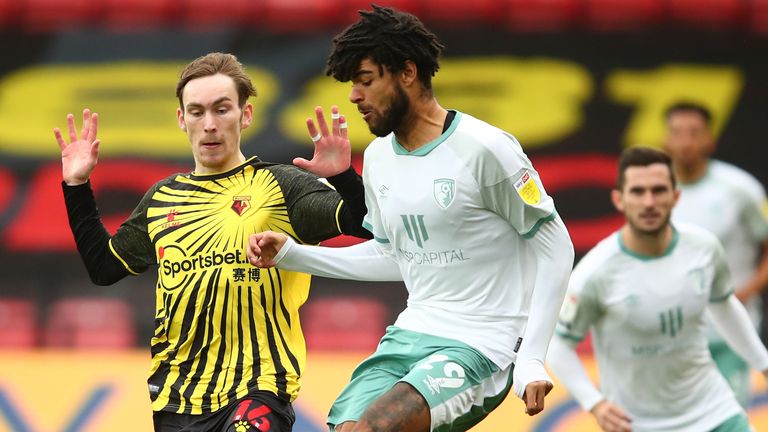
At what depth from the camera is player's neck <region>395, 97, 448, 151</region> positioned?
563 centimetres

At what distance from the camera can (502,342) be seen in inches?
219

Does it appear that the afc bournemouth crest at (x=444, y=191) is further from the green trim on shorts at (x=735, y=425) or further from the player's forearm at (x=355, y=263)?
the green trim on shorts at (x=735, y=425)

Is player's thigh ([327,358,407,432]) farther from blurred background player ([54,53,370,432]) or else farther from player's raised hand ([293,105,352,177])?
player's raised hand ([293,105,352,177])

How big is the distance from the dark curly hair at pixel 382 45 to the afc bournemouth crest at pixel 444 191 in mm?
399

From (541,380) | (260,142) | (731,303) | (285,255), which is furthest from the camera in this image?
(260,142)

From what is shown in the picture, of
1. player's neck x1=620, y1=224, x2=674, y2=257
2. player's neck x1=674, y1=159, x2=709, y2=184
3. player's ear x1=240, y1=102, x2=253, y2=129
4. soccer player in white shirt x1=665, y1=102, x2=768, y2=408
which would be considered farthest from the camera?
player's neck x1=674, y1=159, x2=709, y2=184

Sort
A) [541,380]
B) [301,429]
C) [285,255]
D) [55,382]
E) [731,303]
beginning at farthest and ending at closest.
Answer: [55,382] → [301,429] → [731,303] → [285,255] → [541,380]

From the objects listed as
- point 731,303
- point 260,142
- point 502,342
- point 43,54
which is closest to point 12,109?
point 43,54

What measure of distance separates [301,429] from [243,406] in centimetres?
430

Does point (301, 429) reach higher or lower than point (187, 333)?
lower

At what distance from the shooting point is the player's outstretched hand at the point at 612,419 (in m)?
7.00

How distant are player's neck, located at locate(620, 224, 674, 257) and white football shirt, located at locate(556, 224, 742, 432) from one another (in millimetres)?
29

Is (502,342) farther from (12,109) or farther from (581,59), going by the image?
(12,109)

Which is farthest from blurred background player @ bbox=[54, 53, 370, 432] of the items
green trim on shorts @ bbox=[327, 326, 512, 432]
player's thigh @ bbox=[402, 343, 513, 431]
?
player's thigh @ bbox=[402, 343, 513, 431]
